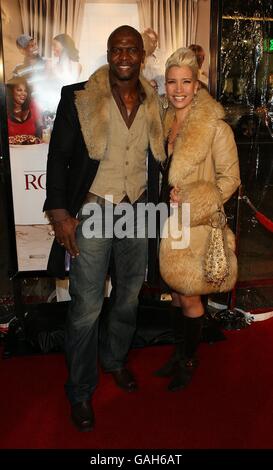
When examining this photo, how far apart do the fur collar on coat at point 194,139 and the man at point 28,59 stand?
3.79ft

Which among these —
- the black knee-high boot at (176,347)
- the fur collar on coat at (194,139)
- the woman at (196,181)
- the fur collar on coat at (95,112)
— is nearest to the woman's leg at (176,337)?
→ the black knee-high boot at (176,347)

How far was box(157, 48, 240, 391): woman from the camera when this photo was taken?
7.30ft

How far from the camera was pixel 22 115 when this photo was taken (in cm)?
286

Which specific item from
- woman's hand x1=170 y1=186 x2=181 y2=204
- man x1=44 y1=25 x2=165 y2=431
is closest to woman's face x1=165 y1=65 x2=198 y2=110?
man x1=44 y1=25 x2=165 y2=431

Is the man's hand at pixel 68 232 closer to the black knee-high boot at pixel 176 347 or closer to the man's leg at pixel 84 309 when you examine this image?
the man's leg at pixel 84 309

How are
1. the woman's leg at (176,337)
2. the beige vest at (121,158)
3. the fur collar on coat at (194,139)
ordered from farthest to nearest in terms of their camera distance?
the woman's leg at (176,337) → the fur collar on coat at (194,139) → the beige vest at (121,158)

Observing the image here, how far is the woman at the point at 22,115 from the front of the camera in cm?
281

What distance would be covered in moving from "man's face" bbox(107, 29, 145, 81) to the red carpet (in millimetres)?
1705

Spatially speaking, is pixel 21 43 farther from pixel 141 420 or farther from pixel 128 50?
pixel 141 420

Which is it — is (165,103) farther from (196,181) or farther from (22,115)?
(22,115)
